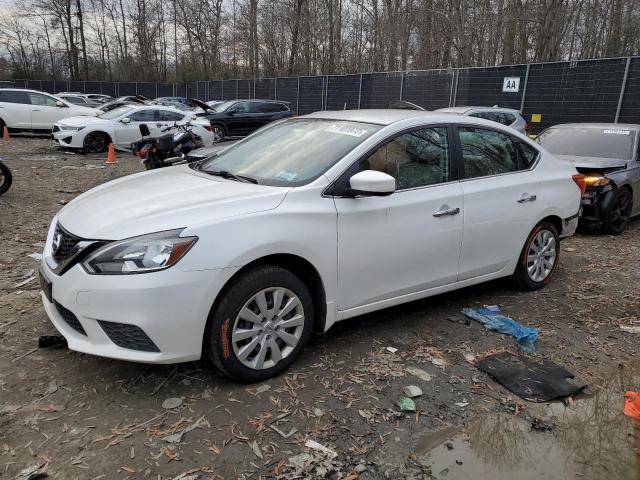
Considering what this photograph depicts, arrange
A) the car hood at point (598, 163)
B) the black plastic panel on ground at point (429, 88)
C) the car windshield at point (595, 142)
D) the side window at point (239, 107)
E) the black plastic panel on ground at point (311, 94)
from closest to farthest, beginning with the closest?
the car hood at point (598, 163)
the car windshield at point (595, 142)
the black plastic panel on ground at point (429, 88)
the side window at point (239, 107)
the black plastic panel on ground at point (311, 94)

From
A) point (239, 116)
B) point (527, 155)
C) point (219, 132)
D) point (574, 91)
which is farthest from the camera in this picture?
point (239, 116)

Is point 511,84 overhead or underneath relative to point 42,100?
overhead

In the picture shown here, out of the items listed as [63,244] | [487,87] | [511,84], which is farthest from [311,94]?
[63,244]

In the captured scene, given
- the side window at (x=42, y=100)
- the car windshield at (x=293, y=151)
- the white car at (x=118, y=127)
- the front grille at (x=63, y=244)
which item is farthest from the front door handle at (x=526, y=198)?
the side window at (x=42, y=100)

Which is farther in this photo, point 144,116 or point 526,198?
point 144,116

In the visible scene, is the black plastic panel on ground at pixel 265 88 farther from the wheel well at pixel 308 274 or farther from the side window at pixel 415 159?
the wheel well at pixel 308 274

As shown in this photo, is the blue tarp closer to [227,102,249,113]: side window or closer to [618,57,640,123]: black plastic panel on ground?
[618,57,640,123]: black plastic panel on ground

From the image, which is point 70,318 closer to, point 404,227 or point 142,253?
point 142,253

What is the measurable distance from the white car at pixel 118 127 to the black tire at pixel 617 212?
10477 millimetres

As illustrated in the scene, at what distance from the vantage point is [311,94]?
2462 cm

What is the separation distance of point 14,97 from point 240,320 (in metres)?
17.1

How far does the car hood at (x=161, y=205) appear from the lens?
3008mm

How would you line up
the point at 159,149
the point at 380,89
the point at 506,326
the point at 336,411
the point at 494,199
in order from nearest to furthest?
the point at 336,411 → the point at 506,326 → the point at 494,199 → the point at 159,149 → the point at 380,89

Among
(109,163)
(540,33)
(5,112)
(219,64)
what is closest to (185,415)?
(109,163)
